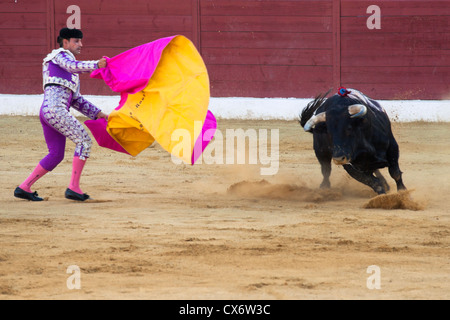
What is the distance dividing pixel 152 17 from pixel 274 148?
145 inches

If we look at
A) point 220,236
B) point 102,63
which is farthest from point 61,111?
point 220,236

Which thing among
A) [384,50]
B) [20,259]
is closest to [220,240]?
[20,259]

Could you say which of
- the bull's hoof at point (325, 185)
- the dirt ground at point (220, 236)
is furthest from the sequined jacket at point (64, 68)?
the bull's hoof at point (325, 185)

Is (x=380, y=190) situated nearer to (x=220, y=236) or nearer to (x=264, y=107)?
(x=220, y=236)

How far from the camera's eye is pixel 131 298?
321 centimetres

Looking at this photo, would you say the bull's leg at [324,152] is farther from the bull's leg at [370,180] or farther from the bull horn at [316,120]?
the bull's leg at [370,180]

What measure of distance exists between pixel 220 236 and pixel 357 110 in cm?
160

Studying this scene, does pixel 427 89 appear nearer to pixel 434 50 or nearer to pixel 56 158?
pixel 434 50

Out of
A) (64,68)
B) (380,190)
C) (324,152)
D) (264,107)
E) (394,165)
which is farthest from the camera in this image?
(264,107)

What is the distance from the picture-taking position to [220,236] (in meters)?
4.45

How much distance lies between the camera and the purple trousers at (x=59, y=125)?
214 inches

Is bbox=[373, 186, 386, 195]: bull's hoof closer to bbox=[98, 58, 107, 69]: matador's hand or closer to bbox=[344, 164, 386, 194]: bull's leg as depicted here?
bbox=[344, 164, 386, 194]: bull's leg

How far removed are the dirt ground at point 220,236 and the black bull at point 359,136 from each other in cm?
24

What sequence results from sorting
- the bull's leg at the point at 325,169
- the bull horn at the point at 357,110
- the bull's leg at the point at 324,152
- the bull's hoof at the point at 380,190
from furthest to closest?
the bull's leg at the point at 325,169
the bull's leg at the point at 324,152
the bull's hoof at the point at 380,190
the bull horn at the point at 357,110
